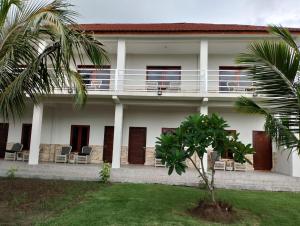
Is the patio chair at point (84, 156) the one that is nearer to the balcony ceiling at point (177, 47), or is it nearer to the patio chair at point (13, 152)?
the patio chair at point (13, 152)

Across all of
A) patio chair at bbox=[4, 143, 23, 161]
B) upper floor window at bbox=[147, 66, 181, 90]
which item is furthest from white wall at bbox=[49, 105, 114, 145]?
upper floor window at bbox=[147, 66, 181, 90]

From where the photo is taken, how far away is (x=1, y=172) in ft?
42.3

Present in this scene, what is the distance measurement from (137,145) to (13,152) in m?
7.02

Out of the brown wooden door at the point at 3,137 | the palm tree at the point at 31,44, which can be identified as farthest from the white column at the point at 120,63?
the brown wooden door at the point at 3,137

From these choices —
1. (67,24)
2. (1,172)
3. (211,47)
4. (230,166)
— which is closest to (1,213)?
(67,24)

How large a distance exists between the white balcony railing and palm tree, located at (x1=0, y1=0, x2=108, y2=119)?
8.02 meters

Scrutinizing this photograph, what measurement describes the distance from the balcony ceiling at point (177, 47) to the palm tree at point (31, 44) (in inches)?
371

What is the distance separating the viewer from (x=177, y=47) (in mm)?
16156

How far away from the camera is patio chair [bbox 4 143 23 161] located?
16833mm

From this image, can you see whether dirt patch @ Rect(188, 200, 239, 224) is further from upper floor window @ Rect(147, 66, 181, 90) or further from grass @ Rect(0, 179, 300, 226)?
upper floor window @ Rect(147, 66, 181, 90)

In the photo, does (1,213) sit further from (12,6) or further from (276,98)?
(276,98)

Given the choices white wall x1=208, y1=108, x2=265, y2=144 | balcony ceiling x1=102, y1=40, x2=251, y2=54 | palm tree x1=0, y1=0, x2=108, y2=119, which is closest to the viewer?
palm tree x1=0, y1=0, x2=108, y2=119

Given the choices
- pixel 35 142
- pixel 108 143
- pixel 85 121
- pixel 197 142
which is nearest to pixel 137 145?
pixel 108 143

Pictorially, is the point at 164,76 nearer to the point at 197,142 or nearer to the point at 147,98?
the point at 147,98
